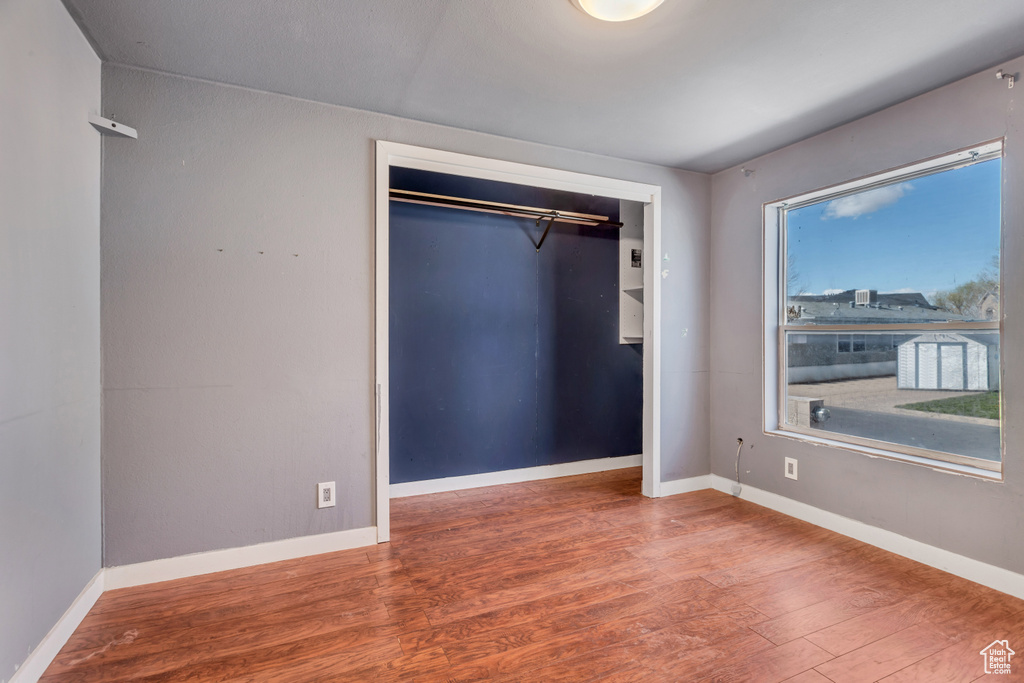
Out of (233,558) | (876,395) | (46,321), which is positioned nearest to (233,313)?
(46,321)

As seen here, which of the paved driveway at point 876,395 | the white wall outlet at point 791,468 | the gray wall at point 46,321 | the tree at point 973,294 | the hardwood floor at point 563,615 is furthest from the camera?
the white wall outlet at point 791,468

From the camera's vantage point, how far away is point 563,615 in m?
2.01

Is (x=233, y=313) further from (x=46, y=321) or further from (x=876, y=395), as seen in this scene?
(x=876, y=395)

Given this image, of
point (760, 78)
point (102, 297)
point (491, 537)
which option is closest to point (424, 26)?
point (760, 78)

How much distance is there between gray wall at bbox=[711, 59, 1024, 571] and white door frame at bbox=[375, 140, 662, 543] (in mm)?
532

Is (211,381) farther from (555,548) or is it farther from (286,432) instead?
(555,548)

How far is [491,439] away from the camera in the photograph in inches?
152

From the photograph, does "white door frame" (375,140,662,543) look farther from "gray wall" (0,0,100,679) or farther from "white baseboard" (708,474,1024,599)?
"gray wall" (0,0,100,679)

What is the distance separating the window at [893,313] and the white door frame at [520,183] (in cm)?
74

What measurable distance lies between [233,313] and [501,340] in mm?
1963

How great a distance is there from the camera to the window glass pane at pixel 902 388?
2.34 metres

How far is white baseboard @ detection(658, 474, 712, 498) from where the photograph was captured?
11.7 ft

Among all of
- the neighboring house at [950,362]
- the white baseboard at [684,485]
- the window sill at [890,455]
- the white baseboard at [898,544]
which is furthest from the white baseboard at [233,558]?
the neighboring house at [950,362]

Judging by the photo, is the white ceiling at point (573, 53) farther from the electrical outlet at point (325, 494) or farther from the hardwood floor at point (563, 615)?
the hardwood floor at point (563, 615)
